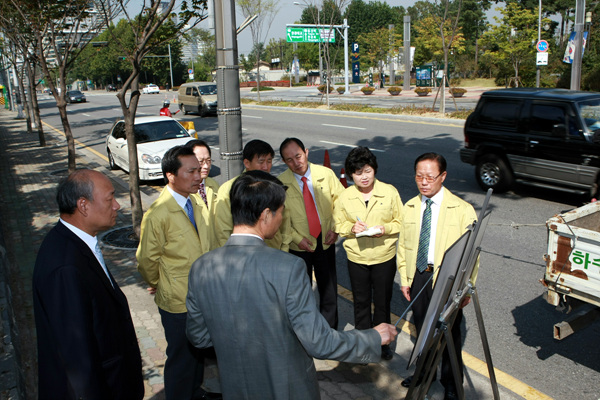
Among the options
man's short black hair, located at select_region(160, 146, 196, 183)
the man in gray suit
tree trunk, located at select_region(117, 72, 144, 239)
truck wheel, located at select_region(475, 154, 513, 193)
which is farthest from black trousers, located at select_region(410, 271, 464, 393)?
truck wheel, located at select_region(475, 154, 513, 193)

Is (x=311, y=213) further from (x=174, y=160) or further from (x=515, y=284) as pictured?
(x=515, y=284)

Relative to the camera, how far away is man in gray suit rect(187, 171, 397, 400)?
223cm

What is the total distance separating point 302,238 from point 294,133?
15.8 meters

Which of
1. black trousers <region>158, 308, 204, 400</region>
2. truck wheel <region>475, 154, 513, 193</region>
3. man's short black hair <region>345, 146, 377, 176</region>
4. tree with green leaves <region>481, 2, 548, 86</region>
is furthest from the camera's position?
tree with green leaves <region>481, 2, 548, 86</region>

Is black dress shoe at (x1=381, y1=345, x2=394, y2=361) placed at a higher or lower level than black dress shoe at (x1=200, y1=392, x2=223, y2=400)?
higher

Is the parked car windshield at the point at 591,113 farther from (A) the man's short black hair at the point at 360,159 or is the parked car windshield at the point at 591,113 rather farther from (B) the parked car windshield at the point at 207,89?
(B) the parked car windshield at the point at 207,89

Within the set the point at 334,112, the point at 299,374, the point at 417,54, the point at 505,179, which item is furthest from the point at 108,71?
the point at 299,374

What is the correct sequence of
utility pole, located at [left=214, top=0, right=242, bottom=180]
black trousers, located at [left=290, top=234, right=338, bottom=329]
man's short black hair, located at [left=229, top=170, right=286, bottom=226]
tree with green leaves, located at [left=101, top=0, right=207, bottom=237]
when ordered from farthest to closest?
1. tree with green leaves, located at [left=101, top=0, right=207, bottom=237]
2. utility pole, located at [left=214, top=0, right=242, bottom=180]
3. black trousers, located at [left=290, top=234, right=338, bottom=329]
4. man's short black hair, located at [left=229, top=170, right=286, bottom=226]

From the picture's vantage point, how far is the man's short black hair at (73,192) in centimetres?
257

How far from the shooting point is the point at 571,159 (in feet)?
28.1

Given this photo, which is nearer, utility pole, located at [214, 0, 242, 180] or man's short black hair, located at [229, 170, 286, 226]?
man's short black hair, located at [229, 170, 286, 226]

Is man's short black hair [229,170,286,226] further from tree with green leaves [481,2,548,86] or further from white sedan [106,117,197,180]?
tree with green leaves [481,2,548,86]

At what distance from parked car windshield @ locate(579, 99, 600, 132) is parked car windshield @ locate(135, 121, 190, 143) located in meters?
9.23

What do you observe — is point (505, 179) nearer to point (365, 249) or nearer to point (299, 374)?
point (365, 249)
